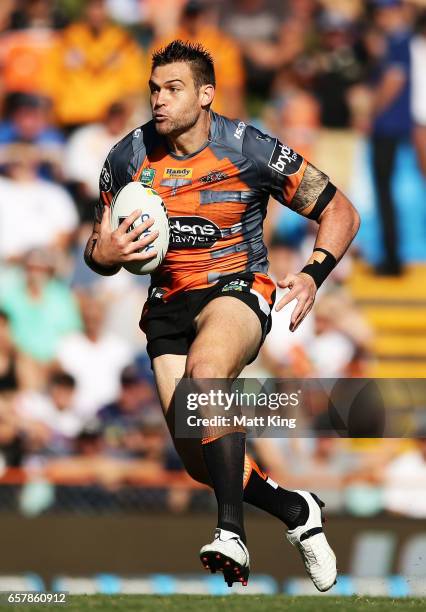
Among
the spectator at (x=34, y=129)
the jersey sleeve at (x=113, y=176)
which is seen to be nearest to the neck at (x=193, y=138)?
the jersey sleeve at (x=113, y=176)

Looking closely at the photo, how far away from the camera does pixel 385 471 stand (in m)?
10.1

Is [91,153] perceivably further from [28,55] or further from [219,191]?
[219,191]

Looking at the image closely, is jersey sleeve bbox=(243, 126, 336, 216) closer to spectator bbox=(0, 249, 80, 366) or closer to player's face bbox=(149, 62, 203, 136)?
player's face bbox=(149, 62, 203, 136)

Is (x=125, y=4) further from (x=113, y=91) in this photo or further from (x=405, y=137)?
(x=405, y=137)

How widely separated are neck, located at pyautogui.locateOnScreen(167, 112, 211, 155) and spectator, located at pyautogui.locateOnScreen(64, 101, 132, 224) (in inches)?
219

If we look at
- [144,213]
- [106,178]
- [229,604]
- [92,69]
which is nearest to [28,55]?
[92,69]

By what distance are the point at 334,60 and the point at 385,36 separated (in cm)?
59

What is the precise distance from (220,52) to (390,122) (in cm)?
192

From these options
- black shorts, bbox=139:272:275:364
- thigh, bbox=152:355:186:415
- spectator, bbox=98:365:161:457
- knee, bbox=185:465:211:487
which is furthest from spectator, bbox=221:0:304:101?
knee, bbox=185:465:211:487

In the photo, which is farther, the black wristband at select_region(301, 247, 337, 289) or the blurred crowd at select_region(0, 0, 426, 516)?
the blurred crowd at select_region(0, 0, 426, 516)

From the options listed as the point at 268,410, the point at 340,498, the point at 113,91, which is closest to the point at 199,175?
the point at 268,410

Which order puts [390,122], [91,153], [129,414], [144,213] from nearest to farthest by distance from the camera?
[144,213]
[129,414]
[91,153]
[390,122]

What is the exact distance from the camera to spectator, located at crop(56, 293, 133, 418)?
10867 mm

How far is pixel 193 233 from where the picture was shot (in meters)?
6.30
